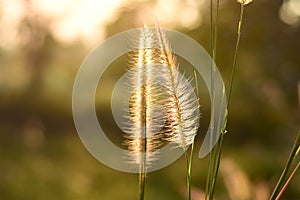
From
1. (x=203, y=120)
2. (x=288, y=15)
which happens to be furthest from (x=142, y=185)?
(x=203, y=120)

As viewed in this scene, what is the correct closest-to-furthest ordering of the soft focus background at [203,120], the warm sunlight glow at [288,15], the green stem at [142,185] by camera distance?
the green stem at [142,185] < the soft focus background at [203,120] < the warm sunlight glow at [288,15]

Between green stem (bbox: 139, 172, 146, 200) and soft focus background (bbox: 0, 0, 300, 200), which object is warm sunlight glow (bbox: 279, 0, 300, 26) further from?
green stem (bbox: 139, 172, 146, 200)

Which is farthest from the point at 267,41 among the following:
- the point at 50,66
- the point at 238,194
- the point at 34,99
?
the point at 50,66

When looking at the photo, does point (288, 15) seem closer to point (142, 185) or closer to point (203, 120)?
point (203, 120)

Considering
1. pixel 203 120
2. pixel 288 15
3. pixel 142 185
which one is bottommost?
pixel 203 120

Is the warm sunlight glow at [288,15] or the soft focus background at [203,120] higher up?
the warm sunlight glow at [288,15]

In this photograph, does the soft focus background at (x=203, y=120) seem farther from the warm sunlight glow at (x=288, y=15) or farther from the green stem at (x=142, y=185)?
the green stem at (x=142, y=185)

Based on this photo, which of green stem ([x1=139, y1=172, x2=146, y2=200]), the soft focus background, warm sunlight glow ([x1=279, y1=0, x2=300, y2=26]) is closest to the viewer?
green stem ([x1=139, y1=172, x2=146, y2=200])

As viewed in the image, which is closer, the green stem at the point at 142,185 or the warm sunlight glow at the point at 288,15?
the green stem at the point at 142,185

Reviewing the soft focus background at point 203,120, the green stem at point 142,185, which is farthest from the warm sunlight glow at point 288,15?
the green stem at point 142,185

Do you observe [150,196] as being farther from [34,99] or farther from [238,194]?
[34,99]

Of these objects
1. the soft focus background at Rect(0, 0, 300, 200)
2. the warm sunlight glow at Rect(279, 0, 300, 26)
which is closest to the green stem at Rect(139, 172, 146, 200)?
the soft focus background at Rect(0, 0, 300, 200)
